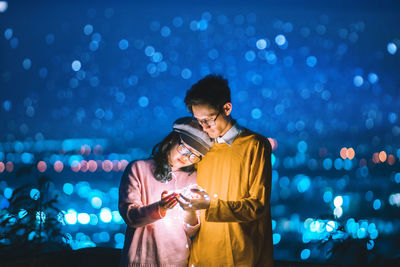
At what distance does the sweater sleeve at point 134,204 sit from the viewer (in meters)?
2.43

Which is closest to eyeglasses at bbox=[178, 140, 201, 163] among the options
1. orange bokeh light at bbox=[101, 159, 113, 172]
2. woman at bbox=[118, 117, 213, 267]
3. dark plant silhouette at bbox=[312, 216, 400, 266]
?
woman at bbox=[118, 117, 213, 267]

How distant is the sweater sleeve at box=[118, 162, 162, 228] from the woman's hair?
0.15m

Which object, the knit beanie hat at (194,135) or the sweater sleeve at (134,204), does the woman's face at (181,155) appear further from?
the sweater sleeve at (134,204)

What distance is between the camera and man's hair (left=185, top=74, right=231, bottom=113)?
2510 millimetres

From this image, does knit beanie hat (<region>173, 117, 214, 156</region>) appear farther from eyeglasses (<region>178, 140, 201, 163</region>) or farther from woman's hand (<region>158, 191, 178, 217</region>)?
woman's hand (<region>158, 191, 178, 217</region>)

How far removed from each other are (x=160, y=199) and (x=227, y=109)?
801 millimetres

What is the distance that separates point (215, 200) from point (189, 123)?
59 cm

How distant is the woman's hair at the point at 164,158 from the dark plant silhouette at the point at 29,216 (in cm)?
220

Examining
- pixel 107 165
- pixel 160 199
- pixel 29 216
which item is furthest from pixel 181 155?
pixel 107 165

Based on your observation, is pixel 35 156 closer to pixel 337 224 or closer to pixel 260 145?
pixel 260 145

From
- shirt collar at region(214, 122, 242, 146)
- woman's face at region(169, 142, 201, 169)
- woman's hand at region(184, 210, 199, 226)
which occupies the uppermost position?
shirt collar at region(214, 122, 242, 146)

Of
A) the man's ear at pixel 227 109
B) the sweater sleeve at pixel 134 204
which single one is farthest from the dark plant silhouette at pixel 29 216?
the man's ear at pixel 227 109

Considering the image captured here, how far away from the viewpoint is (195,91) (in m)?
2.55

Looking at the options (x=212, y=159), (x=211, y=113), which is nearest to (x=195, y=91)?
(x=211, y=113)
